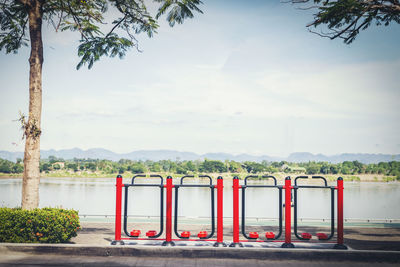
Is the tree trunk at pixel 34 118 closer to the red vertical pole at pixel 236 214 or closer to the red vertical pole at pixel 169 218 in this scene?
the red vertical pole at pixel 169 218

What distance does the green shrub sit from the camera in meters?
6.82

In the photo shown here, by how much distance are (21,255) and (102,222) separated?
4.14 m

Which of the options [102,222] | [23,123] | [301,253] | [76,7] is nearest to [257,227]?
[301,253]

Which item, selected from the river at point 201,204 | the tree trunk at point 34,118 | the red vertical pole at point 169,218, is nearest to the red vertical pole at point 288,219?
the red vertical pole at point 169,218

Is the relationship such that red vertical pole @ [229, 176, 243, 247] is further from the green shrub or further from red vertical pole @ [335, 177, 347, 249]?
the green shrub

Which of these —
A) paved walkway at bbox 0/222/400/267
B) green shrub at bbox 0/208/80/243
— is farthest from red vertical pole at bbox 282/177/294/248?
green shrub at bbox 0/208/80/243

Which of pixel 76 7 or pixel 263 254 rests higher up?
pixel 76 7

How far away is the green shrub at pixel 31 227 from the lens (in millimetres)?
6824

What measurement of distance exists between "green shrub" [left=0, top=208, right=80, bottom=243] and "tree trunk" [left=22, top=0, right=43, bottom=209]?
1.89ft

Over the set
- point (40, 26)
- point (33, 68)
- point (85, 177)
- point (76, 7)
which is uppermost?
point (76, 7)

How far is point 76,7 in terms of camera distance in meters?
8.74

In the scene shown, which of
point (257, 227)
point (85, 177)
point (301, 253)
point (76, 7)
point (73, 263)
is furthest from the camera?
point (85, 177)

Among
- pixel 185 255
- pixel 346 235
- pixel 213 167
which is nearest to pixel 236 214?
pixel 185 255

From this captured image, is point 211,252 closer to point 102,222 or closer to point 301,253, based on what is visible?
point 301,253
